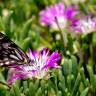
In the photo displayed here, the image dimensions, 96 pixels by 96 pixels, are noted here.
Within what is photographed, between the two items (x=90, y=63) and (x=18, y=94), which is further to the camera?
(x=90, y=63)

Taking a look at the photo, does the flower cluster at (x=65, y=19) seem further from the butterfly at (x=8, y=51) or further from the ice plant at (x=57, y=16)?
the butterfly at (x=8, y=51)

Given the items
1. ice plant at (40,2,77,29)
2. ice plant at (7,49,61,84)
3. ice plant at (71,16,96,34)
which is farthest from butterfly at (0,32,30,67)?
ice plant at (40,2,77,29)

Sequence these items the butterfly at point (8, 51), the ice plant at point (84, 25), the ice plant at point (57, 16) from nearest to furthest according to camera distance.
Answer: the butterfly at point (8, 51) → the ice plant at point (84, 25) → the ice plant at point (57, 16)

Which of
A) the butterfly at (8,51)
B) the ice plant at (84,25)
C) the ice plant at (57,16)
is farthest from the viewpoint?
the ice plant at (57,16)

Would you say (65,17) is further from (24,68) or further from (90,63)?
(24,68)

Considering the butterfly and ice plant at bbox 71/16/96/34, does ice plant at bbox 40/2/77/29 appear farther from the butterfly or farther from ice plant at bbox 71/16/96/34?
the butterfly

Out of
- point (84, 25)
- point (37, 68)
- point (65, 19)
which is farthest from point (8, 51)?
point (65, 19)

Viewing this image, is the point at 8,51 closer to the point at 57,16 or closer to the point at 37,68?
the point at 37,68

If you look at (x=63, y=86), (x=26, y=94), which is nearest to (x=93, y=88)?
(x=63, y=86)

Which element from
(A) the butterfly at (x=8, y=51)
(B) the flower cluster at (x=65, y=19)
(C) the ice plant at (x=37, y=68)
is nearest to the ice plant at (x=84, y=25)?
(B) the flower cluster at (x=65, y=19)
